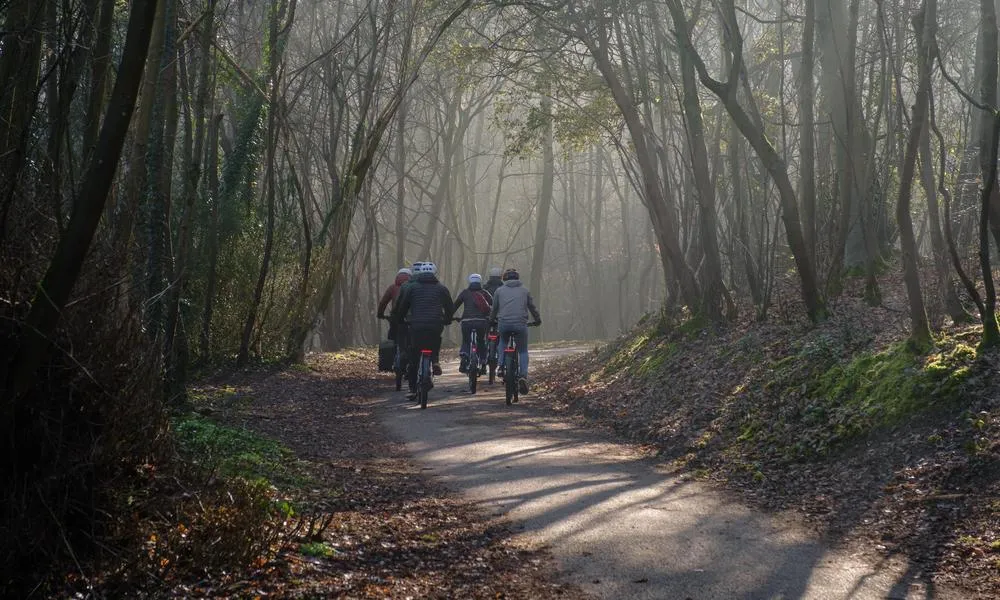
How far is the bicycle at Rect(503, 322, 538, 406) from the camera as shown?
49.7 ft

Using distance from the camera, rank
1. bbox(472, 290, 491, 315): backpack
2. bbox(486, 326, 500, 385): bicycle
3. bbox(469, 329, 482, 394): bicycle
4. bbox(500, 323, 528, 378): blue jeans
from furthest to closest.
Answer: bbox(486, 326, 500, 385): bicycle, bbox(472, 290, 491, 315): backpack, bbox(469, 329, 482, 394): bicycle, bbox(500, 323, 528, 378): blue jeans

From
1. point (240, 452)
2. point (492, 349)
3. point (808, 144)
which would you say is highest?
point (808, 144)

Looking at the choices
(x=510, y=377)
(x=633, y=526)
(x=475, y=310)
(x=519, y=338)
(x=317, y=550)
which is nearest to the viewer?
(x=317, y=550)

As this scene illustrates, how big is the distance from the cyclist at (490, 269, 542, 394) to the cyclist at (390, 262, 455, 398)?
99cm

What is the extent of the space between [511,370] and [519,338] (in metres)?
0.56

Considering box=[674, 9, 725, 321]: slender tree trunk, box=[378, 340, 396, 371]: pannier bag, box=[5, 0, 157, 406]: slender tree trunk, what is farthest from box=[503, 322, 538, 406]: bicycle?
box=[5, 0, 157, 406]: slender tree trunk

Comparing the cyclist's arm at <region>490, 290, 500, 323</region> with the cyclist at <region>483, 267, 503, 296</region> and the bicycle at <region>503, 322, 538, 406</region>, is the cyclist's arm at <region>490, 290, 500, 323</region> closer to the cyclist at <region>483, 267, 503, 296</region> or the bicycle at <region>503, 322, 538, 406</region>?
the bicycle at <region>503, 322, 538, 406</region>

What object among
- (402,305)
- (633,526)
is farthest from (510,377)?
(633,526)

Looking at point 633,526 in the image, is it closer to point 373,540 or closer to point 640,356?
point 373,540

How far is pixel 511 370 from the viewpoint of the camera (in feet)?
49.7

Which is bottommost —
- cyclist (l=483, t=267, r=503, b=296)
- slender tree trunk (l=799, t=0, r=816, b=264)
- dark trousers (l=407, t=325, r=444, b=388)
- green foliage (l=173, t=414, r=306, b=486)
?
green foliage (l=173, t=414, r=306, b=486)

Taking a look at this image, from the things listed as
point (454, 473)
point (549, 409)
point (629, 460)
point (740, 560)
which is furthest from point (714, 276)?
point (740, 560)

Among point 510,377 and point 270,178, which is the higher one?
point 270,178

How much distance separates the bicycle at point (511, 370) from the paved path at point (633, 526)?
3.22m
